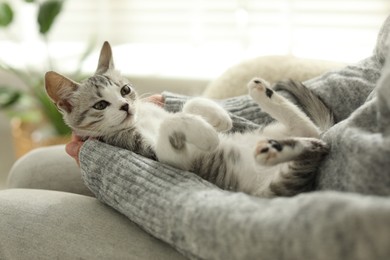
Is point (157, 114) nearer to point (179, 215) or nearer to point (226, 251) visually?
point (179, 215)

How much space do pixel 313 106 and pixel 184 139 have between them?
43 cm

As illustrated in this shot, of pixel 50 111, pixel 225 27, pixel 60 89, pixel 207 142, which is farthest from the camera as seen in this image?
pixel 225 27

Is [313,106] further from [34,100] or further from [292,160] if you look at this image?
[34,100]

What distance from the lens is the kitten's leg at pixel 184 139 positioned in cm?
108

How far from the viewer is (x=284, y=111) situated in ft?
4.18

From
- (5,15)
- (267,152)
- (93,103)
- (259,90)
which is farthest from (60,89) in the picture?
(5,15)

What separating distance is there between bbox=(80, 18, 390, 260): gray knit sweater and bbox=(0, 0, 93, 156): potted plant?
4.62 feet

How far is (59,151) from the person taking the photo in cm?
162

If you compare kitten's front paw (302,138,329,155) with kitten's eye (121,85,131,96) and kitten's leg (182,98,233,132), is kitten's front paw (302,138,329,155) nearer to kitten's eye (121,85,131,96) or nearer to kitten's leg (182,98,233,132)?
kitten's leg (182,98,233,132)

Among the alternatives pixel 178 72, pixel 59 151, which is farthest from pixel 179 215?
pixel 178 72

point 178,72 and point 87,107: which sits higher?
point 87,107

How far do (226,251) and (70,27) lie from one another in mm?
2593

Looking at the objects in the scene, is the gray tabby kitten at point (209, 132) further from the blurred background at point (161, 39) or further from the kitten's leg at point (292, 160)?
the blurred background at point (161, 39)

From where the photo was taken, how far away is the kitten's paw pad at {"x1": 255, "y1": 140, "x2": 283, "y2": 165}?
976mm
